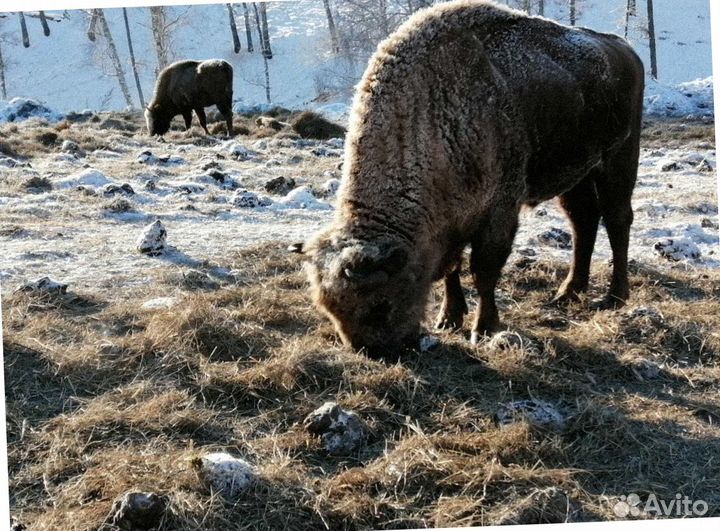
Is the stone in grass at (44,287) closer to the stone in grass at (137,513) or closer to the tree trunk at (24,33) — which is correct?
the stone in grass at (137,513)

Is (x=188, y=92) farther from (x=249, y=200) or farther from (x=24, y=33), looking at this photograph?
(x=24, y=33)

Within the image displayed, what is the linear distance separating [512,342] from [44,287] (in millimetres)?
3438

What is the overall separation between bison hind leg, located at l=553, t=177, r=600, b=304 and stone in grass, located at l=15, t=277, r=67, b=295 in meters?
3.76

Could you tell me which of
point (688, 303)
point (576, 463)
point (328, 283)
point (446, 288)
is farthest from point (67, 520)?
point (688, 303)

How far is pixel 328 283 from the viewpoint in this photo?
421 centimetres

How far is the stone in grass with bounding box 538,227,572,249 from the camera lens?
7418mm

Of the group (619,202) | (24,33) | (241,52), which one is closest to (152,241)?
(619,202)

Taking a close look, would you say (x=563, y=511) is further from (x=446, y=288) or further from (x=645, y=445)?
(x=446, y=288)

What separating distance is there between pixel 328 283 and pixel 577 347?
1.67 metres

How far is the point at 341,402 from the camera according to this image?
152 inches

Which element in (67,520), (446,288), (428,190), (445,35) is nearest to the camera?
(67,520)

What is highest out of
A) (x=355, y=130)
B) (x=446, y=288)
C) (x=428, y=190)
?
(x=355, y=130)

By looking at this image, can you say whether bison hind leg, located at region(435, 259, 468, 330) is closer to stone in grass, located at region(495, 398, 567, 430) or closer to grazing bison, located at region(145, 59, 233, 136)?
stone in grass, located at region(495, 398, 567, 430)

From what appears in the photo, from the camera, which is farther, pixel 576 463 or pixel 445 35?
pixel 445 35
